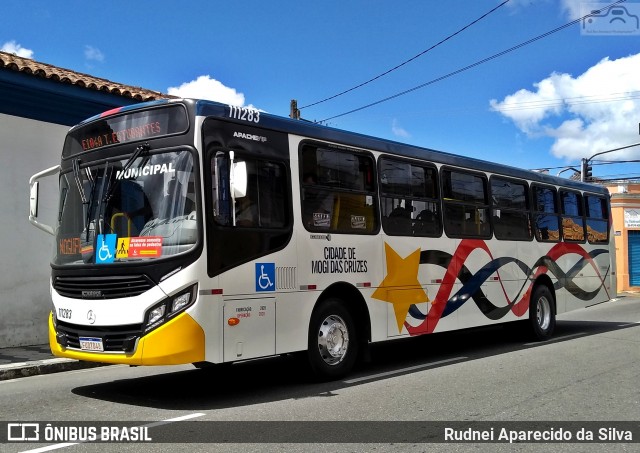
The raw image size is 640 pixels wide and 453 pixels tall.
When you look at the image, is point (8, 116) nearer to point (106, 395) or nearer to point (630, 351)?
point (106, 395)

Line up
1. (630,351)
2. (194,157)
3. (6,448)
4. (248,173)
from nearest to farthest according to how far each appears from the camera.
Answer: (6,448) < (194,157) < (248,173) < (630,351)

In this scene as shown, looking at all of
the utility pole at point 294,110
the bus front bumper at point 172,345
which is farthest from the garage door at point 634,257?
the bus front bumper at point 172,345

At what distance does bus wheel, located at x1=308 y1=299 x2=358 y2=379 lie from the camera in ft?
23.5

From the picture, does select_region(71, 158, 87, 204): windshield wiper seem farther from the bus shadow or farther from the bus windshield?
the bus shadow

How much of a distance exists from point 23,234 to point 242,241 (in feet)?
22.3

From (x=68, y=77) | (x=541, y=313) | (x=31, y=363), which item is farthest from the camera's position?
(x=541, y=313)

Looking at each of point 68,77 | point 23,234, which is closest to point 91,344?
point 23,234

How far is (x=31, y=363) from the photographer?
907 centimetres

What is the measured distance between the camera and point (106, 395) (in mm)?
6848

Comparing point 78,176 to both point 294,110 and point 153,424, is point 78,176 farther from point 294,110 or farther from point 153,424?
point 294,110

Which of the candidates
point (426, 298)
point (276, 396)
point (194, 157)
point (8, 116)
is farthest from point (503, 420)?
point (8, 116)

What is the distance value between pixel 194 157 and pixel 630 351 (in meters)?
8.21

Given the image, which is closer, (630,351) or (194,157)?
(194,157)

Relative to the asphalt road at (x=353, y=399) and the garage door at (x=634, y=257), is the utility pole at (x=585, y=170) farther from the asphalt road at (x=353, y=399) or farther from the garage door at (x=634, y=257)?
the asphalt road at (x=353, y=399)
